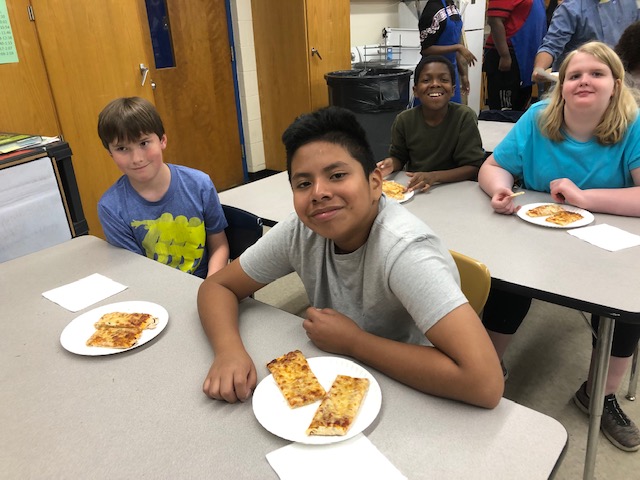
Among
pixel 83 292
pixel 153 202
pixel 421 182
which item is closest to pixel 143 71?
pixel 153 202

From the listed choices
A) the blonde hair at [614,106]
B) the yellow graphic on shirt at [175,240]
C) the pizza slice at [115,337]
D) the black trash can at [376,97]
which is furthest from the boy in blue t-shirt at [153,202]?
the black trash can at [376,97]

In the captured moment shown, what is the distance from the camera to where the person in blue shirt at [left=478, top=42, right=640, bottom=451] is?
65.1 inches

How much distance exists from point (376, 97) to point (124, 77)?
1801mm

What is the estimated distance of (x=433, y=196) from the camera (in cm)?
198

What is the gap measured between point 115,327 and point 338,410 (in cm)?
58

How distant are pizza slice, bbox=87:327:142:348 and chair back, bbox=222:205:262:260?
654 millimetres

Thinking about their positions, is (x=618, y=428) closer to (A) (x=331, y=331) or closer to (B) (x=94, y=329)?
(A) (x=331, y=331)

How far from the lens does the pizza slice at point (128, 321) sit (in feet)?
3.68

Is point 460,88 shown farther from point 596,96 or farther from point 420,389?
point 420,389

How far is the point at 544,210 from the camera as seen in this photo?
1.67m

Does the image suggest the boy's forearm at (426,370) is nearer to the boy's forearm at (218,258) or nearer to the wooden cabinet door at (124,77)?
the boy's forearm at (218,258)

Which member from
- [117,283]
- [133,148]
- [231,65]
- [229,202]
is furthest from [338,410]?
[231,65]

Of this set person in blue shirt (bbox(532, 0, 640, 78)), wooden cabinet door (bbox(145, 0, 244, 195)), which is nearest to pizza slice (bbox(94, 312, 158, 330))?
person in blue shirt (bbox(532, 0, 640, 78))

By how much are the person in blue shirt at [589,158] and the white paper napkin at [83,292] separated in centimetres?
119
